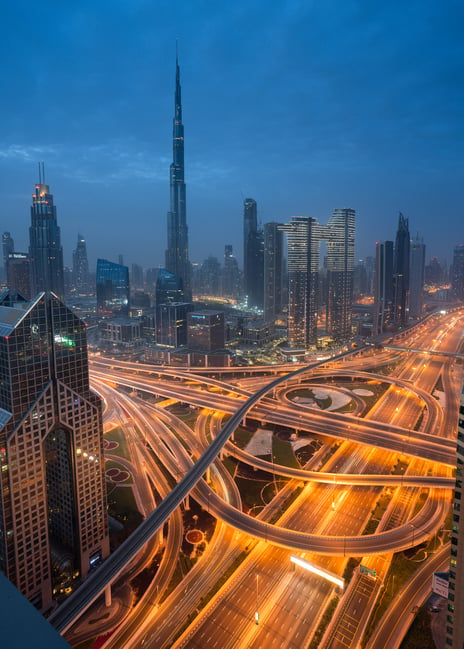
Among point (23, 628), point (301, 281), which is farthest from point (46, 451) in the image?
point (301, 281)

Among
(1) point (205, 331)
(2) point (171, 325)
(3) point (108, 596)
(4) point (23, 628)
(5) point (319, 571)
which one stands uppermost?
(4) point (23, 628)

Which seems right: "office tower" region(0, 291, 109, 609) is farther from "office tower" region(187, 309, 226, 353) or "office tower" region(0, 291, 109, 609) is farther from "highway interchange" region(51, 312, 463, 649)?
"office tower" region(187, 309, 226, 353)

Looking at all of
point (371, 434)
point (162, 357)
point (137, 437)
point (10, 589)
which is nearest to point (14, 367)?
point (10, 589)

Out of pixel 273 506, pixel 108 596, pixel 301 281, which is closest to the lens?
pixel 108 596

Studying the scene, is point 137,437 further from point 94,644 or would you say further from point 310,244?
point 310,244

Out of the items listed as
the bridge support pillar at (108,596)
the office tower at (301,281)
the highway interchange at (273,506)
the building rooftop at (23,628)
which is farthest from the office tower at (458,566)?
the office tower at (301,281)

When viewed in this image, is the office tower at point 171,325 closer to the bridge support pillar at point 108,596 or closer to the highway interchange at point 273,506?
the highway interchange at point 273,506

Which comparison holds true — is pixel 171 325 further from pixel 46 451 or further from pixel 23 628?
pixel 23 628

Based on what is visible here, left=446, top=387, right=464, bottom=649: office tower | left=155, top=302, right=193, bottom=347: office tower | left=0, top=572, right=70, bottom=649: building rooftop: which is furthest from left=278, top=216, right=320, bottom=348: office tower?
left=0, top=572, right=70, bottom=649: building rooftop
